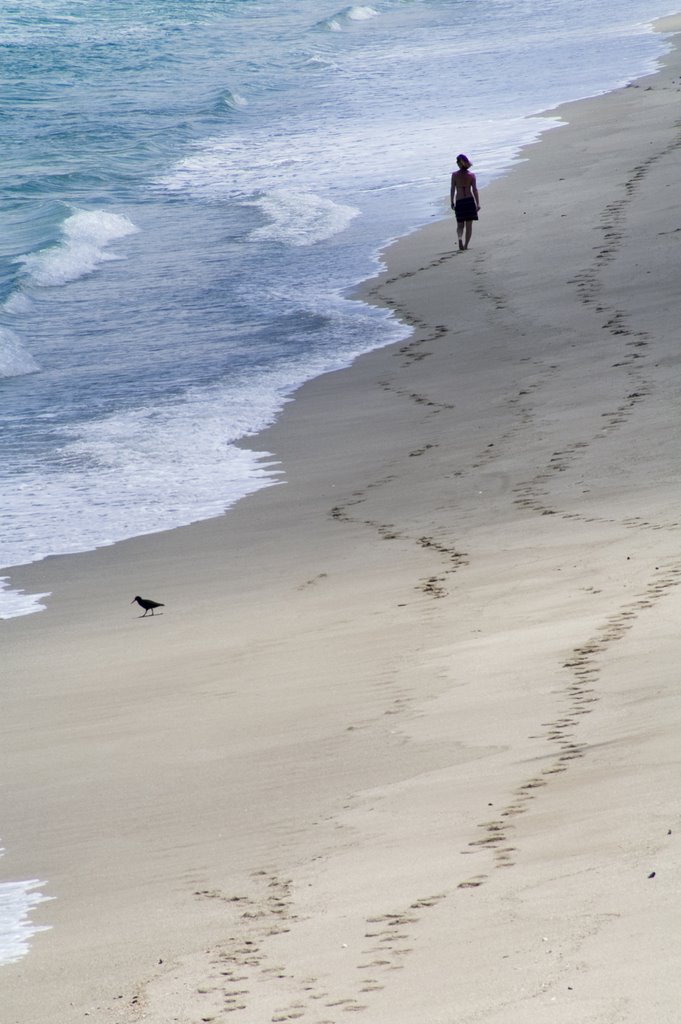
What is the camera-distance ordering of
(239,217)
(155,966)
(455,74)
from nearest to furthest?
(155,966), (239,217), (455,74)

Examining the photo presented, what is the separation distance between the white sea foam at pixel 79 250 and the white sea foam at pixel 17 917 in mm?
14957

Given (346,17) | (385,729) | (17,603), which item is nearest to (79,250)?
(17,603)

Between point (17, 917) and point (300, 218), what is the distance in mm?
16912

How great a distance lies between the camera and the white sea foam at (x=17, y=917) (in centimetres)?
397

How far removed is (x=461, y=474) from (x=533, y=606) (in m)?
2.82

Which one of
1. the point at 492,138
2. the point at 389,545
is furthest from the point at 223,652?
the point at 492,138

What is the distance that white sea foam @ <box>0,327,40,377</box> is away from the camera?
1390 cm

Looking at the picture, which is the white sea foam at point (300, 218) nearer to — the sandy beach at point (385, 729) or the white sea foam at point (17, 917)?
the sandy beach at point (385, 729)

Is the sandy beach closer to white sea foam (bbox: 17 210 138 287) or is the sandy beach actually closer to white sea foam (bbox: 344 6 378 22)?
white sea foam (bbox: 17 210 138 287)

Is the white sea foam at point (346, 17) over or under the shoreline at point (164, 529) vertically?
over

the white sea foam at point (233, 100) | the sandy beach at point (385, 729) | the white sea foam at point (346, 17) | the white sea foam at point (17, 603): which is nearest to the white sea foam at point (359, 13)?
the white sea foam at point (346, 17)

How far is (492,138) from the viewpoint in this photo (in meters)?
23.6

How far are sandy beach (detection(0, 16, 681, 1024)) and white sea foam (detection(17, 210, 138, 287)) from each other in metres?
8.97

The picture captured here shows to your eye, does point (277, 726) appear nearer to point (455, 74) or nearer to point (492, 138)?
point (492, 138)
